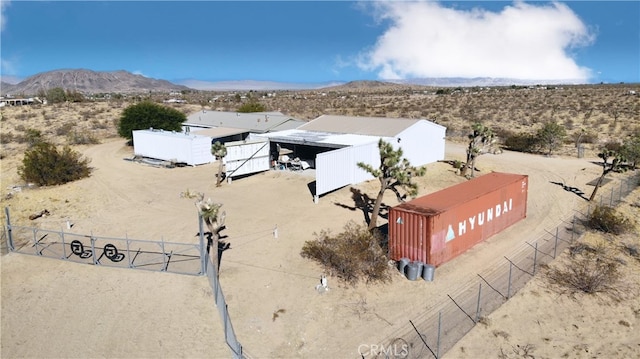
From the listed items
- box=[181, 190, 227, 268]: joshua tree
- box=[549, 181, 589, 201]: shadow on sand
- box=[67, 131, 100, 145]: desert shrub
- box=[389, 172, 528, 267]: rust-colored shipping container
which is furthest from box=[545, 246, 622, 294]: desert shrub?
box=[67, 131, 100, 145]: desert shrub

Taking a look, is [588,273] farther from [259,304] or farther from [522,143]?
[522,143]

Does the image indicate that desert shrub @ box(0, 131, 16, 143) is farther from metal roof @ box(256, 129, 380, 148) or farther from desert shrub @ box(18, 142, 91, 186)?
metal roof @ box(256, 129, 380, 148)

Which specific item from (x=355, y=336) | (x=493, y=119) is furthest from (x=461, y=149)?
(x=355, y=336)

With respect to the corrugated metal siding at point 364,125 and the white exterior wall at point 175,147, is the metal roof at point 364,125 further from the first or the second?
the white exterior wall at point 175,147

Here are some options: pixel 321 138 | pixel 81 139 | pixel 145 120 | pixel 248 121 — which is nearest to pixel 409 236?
pixel 321 138

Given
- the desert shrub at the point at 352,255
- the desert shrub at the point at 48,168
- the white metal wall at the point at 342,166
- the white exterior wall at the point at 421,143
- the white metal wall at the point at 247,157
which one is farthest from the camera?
the white exterior wall at the point at 421,143

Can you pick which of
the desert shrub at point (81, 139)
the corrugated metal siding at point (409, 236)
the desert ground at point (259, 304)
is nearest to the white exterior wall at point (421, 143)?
the desert ground at point (259, 304)

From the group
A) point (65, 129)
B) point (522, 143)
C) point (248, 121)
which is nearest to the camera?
point (522, 143)
